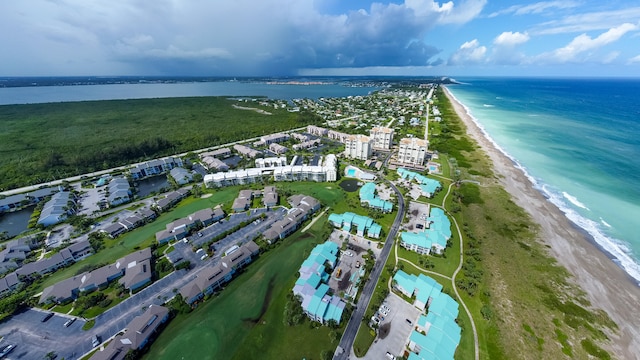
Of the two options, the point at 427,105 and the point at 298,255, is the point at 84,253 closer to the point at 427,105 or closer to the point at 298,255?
the point at 298,255

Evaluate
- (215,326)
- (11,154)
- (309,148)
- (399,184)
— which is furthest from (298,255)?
(11,154)

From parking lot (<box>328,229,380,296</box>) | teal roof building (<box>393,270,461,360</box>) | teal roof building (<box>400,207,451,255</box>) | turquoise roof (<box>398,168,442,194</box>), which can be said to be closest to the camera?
teal roof building (<box>393,270,461,360</box>)

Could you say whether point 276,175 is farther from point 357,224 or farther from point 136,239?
point 136,239

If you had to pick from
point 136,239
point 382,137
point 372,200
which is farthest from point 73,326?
point 382,137

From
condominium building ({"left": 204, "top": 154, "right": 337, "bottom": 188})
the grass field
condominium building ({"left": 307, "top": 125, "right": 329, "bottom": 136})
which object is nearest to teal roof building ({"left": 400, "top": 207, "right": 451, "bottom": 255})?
the grass field

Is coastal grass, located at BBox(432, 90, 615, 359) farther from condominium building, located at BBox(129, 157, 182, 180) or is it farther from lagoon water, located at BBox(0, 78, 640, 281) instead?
condominium building, located at BBox(129, 157, 182, 180)
